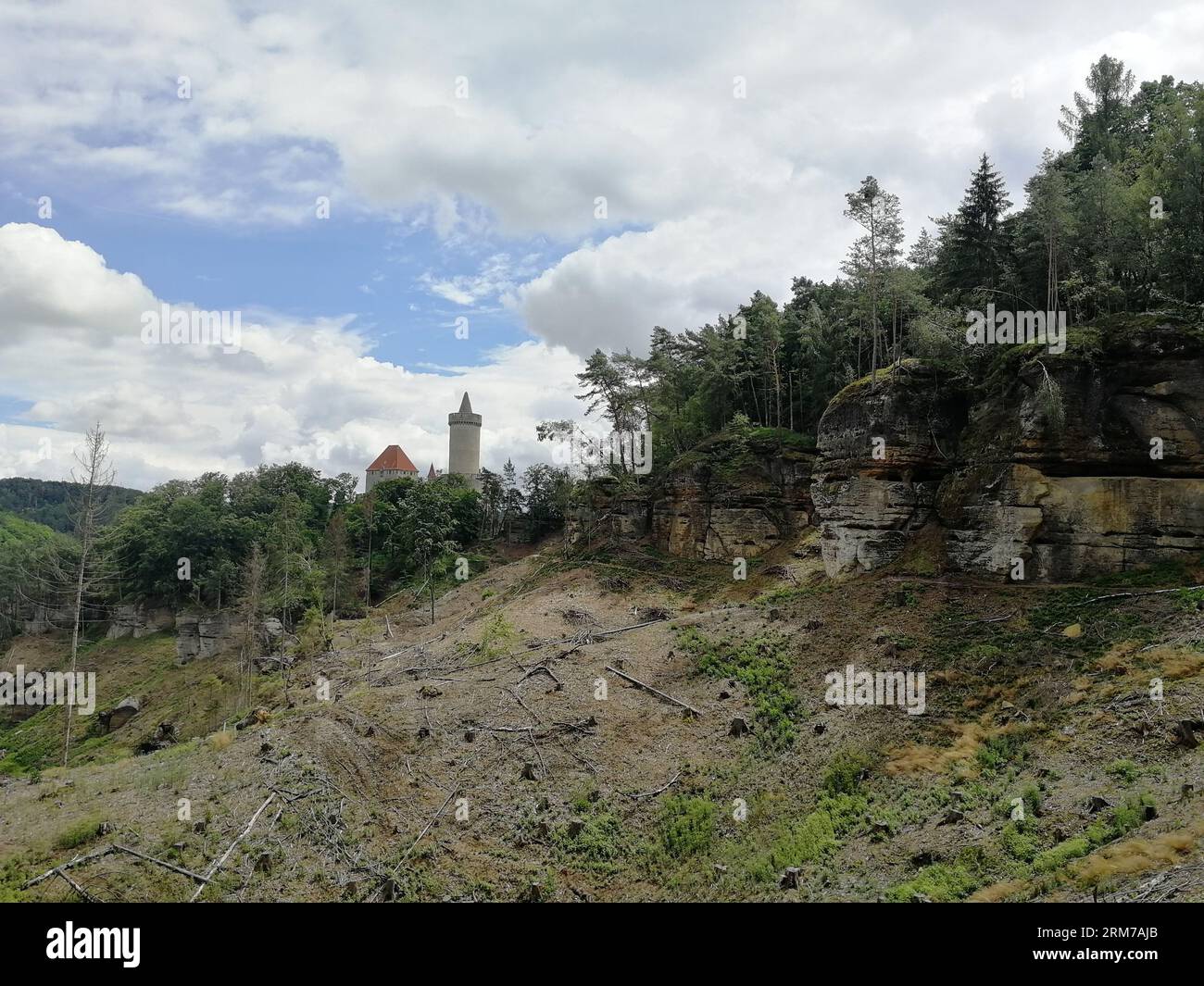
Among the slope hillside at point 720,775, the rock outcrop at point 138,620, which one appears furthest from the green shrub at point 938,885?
the rock outcrop at point 138,620

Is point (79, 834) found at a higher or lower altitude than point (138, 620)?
higher

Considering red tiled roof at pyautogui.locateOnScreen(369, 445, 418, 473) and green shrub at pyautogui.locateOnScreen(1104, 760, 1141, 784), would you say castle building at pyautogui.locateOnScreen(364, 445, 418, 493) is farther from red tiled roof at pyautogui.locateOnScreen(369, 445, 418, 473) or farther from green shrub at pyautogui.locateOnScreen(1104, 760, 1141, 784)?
green shrub at pyautogui.locateOnScreen(1104, 760, 1141, 784)

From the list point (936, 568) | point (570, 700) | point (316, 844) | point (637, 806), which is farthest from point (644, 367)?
point (316, 844)

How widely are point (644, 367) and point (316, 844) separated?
37067mm

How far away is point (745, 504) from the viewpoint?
37062 mm

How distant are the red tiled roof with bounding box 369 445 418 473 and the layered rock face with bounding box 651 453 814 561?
52480mm

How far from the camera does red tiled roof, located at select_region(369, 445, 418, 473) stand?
8406cm

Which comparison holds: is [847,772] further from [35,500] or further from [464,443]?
[35,500]

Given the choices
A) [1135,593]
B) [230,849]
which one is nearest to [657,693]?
[230,849]

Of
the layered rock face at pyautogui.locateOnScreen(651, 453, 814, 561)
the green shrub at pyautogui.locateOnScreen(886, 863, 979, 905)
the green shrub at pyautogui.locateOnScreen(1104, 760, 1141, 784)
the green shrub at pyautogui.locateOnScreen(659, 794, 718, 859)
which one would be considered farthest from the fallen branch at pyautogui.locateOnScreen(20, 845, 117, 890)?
the layered rock face at pyautogui.locateOnScreen(651, 453, 814, 561)

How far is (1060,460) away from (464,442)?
201 feet
